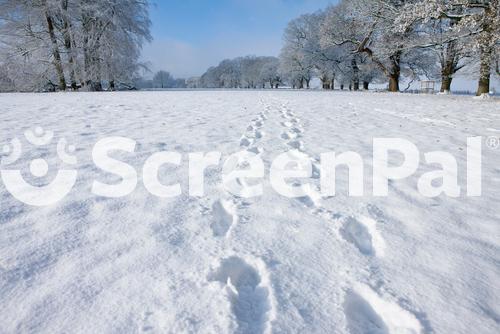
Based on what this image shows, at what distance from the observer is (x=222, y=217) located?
6.84 ft

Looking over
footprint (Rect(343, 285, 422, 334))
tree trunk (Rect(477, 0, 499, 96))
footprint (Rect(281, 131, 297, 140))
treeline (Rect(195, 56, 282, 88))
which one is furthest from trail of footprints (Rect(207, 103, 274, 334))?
treeline (Rect(195, 56, 282, 88))

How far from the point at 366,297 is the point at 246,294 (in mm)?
563

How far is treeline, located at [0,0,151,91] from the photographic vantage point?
15.1m

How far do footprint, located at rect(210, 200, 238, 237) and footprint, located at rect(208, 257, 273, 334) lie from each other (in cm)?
34

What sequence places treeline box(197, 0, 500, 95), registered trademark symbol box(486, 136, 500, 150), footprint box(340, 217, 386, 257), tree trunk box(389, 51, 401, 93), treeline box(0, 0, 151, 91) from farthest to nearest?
tree trunk box(389, 51, 401, 93) < treeline box(0, 0, 151, 91) < treeline box(197, 0, 500, 95) < registered trademark symbol box(486, 136, 500, 150) < footprint box(340, 217, 386, 257)

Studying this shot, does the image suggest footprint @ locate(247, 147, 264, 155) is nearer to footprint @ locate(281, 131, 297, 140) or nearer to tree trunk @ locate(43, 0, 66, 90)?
footprint @ locate(281, 131, 297, 140)

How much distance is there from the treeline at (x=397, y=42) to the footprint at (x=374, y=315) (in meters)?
11.7

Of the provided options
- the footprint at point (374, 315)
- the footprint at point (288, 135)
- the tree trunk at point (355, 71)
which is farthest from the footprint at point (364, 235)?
the tree trunk at point (355, 71)

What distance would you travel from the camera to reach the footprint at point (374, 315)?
3.93 feet

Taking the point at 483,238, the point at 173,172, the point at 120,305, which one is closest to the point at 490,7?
the point at 483,238

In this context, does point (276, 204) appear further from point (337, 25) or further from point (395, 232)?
point (337, 25)

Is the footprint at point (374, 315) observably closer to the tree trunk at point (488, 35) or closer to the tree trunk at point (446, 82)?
the tree trunk at point (488, 35)

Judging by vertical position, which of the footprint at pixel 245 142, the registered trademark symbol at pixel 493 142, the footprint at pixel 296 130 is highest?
the footprint at pixel 296 130
